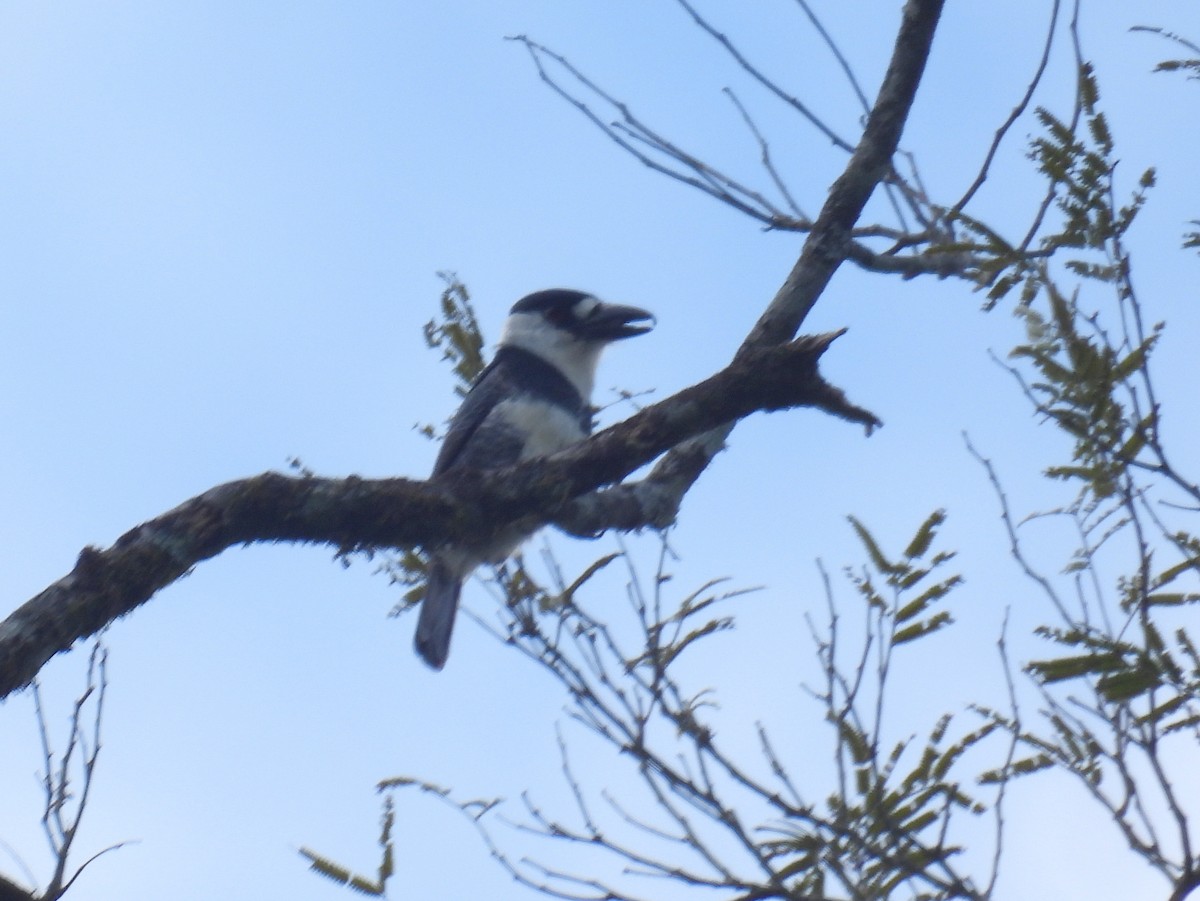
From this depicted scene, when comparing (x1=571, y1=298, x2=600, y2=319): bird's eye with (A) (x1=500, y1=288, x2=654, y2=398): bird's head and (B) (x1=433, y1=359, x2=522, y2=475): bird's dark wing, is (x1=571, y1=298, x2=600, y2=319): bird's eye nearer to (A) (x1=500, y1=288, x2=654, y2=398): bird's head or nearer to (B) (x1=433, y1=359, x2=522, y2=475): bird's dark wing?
(A) (x1=500, y1=288, x2=654, y2=398): bird's head

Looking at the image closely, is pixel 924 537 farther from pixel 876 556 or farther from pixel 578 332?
pixel 578 332

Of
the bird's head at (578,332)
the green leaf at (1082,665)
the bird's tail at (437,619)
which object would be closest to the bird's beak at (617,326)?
the bird's head at (578,332)

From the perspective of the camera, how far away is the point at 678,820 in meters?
3.36

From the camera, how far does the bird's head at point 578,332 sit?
214 inches

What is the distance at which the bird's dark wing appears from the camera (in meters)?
4.77

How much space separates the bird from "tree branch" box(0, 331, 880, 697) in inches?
20.8

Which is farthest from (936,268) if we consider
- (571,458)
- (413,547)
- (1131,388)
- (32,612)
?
(32,612)

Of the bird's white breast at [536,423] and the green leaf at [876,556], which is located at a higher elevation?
the bird's white breast at [536,423]

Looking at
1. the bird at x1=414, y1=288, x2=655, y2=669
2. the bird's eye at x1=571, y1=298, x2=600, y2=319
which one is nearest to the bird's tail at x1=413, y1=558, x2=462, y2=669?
the bird at x1=414, y1=288, x2=655, y2=669

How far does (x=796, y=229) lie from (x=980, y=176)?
63 cm

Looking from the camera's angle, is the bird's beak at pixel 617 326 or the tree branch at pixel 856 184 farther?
the bird's beak at pixel 617 326

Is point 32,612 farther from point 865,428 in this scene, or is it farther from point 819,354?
point 865,428

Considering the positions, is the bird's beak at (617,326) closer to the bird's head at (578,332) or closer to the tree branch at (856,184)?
the bird's head at (578,332)

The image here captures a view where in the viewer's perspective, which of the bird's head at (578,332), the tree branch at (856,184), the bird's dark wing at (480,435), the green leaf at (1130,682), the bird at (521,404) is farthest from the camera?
the bird's head at (578,332)
